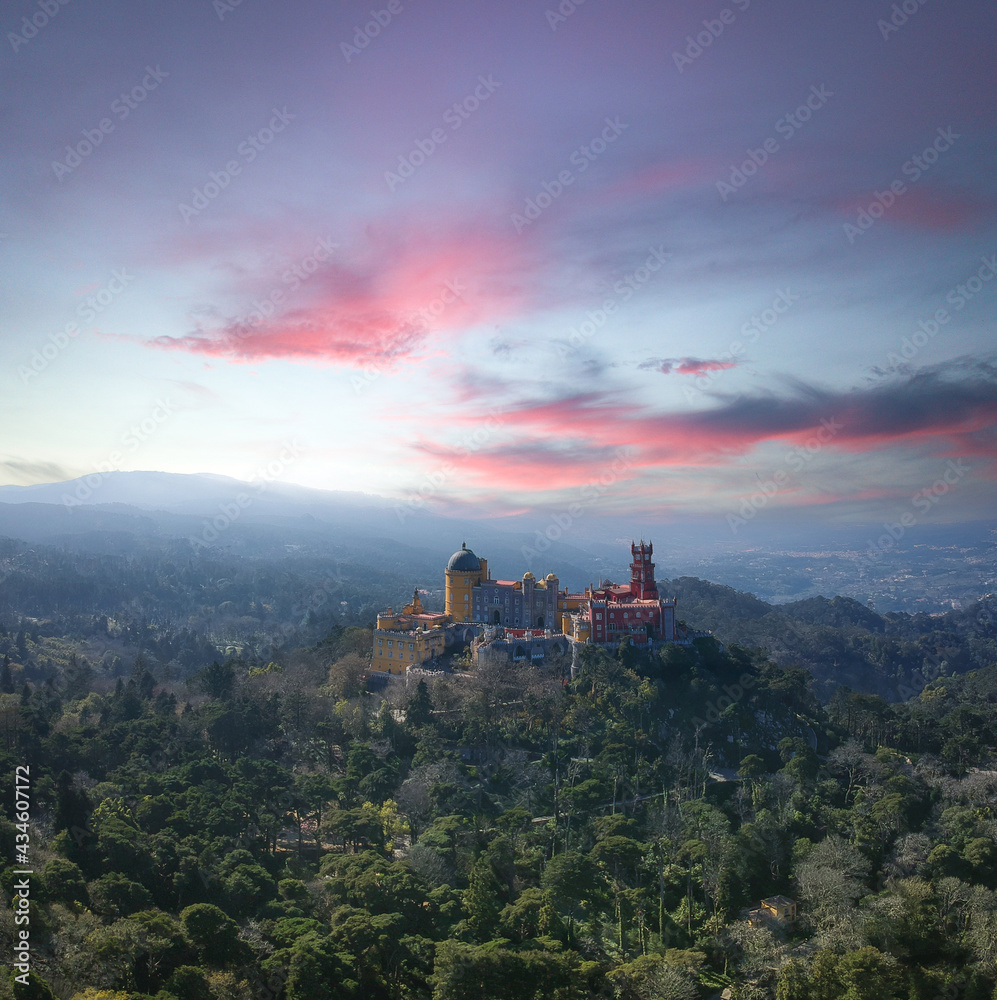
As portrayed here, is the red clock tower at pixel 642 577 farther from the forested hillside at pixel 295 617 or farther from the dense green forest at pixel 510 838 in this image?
the forested hillside at pixel 295 617

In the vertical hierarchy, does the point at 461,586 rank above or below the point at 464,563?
below

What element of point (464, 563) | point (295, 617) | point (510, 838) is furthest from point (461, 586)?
point (295, 617)

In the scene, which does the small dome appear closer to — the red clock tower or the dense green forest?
the dense green forest

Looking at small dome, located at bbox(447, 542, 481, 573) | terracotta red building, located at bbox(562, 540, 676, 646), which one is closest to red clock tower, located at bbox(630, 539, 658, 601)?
terracotta red building, located at bbox(562, 540, 676, 646)

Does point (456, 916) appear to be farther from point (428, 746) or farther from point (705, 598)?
point (705, 598)

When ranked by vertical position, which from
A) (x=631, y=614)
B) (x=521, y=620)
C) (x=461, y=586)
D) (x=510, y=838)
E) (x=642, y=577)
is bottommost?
(x=510, y=838)

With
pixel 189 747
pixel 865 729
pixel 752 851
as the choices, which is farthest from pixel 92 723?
pixel 865 729

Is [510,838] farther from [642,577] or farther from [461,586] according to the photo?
[642,577]
